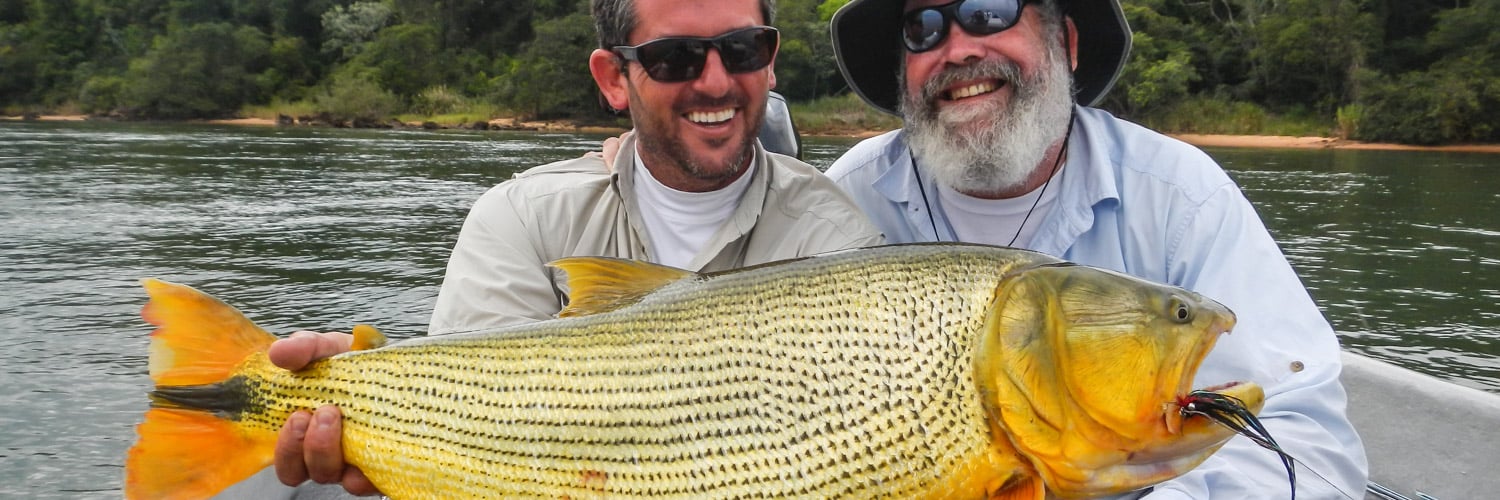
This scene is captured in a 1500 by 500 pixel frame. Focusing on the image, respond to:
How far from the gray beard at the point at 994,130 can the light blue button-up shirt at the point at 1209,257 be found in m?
0.14

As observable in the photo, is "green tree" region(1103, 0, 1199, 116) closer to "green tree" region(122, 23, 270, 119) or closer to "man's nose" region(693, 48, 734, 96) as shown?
"man's nose" region(693, 48, 734, 96)

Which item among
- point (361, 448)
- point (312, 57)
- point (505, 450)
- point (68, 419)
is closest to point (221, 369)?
point (361, 448)

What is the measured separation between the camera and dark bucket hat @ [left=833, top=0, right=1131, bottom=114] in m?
3.95

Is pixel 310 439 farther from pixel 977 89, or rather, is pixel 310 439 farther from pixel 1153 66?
pixel 1153 66

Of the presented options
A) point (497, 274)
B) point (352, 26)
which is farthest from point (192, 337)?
point (352, 26)

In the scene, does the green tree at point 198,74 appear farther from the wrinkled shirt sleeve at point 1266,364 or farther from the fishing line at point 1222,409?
the fishing line at point 1222,409

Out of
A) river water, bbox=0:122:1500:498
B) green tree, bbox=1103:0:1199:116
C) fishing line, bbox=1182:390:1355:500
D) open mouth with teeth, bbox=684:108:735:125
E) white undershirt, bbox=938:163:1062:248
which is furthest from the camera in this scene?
green tree, bbox=1103:0:1199:116

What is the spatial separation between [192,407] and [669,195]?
149 centimetres

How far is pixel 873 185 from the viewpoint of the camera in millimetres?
4090

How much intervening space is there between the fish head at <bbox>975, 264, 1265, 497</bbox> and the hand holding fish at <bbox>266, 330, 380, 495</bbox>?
5.04 feet

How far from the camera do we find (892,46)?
164 inches

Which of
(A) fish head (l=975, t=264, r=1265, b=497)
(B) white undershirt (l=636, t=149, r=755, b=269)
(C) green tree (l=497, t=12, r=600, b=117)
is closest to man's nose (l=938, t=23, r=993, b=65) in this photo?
(B) white undershirt (l=636, t=149, r=755, b=269)

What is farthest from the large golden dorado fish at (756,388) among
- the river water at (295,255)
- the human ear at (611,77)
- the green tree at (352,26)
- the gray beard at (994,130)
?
the green tree at (352,26)

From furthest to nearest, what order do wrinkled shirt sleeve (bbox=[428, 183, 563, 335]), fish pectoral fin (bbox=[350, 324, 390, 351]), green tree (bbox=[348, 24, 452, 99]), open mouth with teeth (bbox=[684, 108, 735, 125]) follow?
green tree (bbox=[348, 24, 452, 99])
open mouth with teeth (bbox=[684, 108, 735, 125])
wrinkled shirt sleeve (bbox=[428, 183, 563, 335])
fish pectoral fin (bbox=[350, 324, 390, 351])
